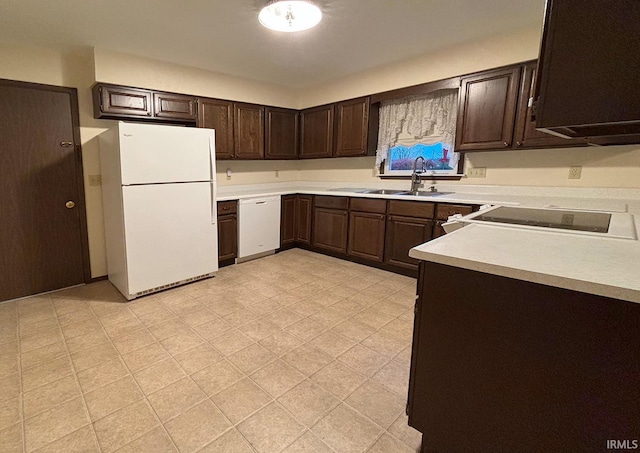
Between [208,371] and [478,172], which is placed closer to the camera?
[208,371]

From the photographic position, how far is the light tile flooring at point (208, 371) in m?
1.45

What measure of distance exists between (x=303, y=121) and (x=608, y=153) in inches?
139

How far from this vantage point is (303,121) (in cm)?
475

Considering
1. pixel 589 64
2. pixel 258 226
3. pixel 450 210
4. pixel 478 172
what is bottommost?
pixel 258 226

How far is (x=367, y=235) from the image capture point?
12.5 ft

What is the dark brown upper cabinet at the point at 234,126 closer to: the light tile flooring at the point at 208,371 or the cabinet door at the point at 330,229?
the cabinet door at the point at 330,229

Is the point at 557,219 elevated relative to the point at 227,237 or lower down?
elevated

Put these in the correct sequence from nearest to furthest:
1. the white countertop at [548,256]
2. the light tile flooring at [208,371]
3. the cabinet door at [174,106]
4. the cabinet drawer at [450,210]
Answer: the white countertop at [548,256] → the light tile flooring at [208,371] → the cabinet drawer at [450,210] → the cabinet door at [174,106]

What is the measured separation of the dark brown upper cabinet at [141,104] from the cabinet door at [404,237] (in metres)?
2.65

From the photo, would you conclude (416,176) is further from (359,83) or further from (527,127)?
(359,83)

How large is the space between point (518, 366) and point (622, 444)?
286mm

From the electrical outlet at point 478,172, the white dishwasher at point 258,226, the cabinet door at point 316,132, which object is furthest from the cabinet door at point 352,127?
the electrical outlet at point 478,172

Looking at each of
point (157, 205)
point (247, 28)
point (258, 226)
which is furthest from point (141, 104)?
point (258, 226)

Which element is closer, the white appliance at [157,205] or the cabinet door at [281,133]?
the white appliance at [157,205]
